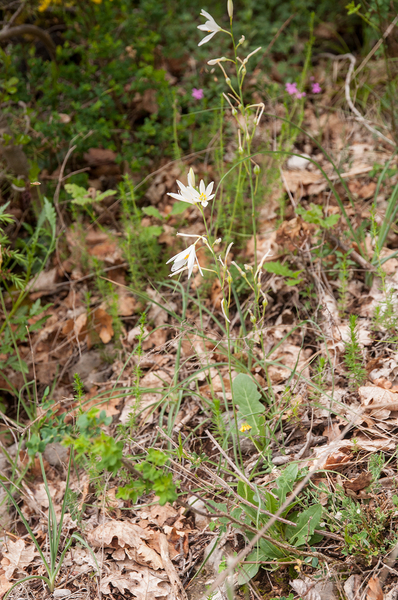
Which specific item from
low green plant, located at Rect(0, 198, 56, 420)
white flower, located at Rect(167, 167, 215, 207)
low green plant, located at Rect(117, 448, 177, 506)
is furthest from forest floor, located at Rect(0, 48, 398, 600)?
white flower, located at Rect(167, 167, 215, 207)

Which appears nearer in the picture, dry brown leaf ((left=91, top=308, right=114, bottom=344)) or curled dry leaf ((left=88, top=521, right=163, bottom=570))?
curled dry leaf ((left=88, top=521, right=163, bottom=570))

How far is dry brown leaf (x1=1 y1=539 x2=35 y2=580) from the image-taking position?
1909mm

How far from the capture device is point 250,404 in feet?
6.32

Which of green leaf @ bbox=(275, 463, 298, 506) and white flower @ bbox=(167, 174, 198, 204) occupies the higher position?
white flower @ bbox=(167, 174, 198, 204)

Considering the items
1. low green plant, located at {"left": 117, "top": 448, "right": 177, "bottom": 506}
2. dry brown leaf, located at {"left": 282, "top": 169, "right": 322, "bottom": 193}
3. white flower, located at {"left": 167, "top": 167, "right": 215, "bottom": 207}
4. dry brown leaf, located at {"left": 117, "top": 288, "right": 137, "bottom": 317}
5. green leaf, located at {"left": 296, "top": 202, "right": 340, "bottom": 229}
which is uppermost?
white flower, located at {"left": 167, "top": 167, "right": 215, "bottom": 207}

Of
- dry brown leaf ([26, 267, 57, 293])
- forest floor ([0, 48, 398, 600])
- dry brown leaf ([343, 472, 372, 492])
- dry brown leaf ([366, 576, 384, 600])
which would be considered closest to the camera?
dry brown leaf ([366, 576, 384, 600])

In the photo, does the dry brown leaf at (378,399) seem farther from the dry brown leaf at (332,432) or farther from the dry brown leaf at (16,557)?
the dry brown leaf at (16,557)

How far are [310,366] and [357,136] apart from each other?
7.29 feet

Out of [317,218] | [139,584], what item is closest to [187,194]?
[317,218]

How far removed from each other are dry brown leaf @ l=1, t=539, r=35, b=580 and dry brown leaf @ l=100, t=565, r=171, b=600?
42 centimetres

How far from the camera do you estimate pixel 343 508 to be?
1683 mm

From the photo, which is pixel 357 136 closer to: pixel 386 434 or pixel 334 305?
pixel 334 305

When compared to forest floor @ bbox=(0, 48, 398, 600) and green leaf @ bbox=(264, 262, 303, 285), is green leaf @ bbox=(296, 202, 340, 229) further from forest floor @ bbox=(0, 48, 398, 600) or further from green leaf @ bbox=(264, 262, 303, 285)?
green leaf @ bbox=(264, 262, 303, 285)

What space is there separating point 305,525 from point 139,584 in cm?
71
